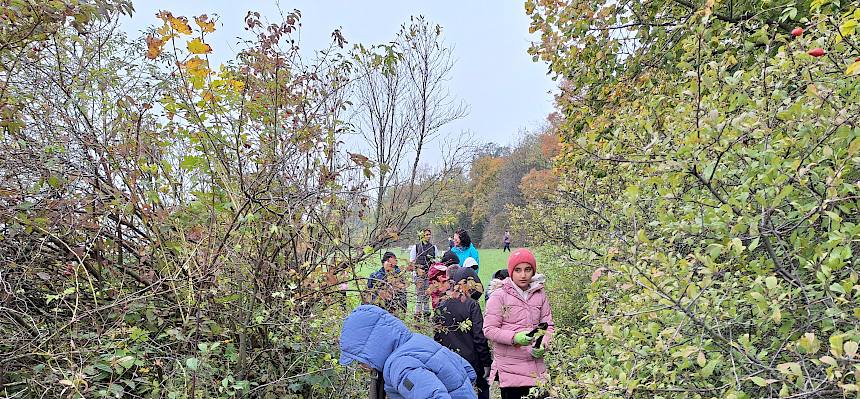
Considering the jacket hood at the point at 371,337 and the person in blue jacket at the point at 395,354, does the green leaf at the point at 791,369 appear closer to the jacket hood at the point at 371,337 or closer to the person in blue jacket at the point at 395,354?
the person in blue jacket at the point at 395,354

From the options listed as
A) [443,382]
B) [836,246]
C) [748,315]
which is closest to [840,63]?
Result: [836,246]

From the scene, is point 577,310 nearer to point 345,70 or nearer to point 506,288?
point 506,288

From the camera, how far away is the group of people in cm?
298

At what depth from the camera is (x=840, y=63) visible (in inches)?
76.4

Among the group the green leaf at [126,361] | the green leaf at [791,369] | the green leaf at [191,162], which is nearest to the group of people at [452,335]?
the green leaf at [126,361]

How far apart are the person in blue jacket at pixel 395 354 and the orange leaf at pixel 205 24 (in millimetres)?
1743

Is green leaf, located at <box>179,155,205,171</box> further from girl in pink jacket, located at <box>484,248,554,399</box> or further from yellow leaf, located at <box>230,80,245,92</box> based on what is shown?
girl in pink jacket, located at <box>484,248,554,399</box>

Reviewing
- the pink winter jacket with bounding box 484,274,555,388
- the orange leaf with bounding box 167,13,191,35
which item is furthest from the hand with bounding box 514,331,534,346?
the orange leaf with bounding box 167,13,191,35

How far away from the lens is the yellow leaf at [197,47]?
319cm

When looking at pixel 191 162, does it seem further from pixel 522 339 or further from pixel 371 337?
pixel 522 339

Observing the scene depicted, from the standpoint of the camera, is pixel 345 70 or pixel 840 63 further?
pixel 345 70

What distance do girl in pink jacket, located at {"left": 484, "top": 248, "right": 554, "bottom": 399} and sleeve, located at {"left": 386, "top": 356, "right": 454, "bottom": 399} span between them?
5.29 ft

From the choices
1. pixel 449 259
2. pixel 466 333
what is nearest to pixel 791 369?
pixel 466 333

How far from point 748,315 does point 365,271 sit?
2.76m
